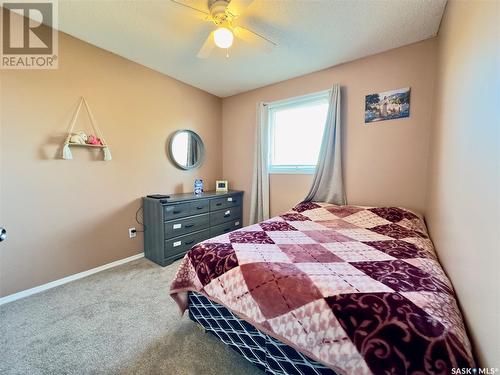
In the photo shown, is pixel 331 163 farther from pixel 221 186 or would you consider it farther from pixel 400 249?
pixel 221 186

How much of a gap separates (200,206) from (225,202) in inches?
20.2

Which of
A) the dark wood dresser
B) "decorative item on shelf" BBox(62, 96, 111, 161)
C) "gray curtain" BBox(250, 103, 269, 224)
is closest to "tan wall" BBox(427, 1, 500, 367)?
"gray curtain" BBox(250, 103, 269, 224)

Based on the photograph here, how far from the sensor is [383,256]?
1.34m

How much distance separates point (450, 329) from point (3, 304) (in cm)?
304

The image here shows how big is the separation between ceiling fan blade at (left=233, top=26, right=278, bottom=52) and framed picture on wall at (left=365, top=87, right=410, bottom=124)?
1.30m

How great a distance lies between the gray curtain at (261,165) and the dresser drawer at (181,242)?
0.93 meters

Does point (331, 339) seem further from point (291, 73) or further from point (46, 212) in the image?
point (291, 73)

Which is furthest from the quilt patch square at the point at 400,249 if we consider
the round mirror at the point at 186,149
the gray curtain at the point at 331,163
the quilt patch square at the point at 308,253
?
the round mirror at the point at 186,149

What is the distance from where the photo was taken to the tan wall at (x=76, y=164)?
185 cm

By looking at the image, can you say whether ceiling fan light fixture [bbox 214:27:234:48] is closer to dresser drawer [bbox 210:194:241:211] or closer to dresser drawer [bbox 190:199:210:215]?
dresser drawer [bbox 190:199:210:215]

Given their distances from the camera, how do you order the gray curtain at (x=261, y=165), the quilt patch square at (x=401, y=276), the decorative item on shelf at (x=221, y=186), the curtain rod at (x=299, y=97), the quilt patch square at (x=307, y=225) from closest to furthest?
the quilt patch square at (x=401, y=276) → the quilt patch square at (x=307, y=225) → the curtain rod at (x=299, y=97) → the gray curtain at (x=261, y=165) → the decorative item on shelf at (x=221, y=186)

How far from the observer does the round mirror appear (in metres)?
3.05

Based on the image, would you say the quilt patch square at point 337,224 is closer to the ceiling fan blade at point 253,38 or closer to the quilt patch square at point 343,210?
the quilt patch square at point 343,210

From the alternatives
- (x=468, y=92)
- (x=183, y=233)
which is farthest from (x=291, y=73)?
(x=183, y=233)
